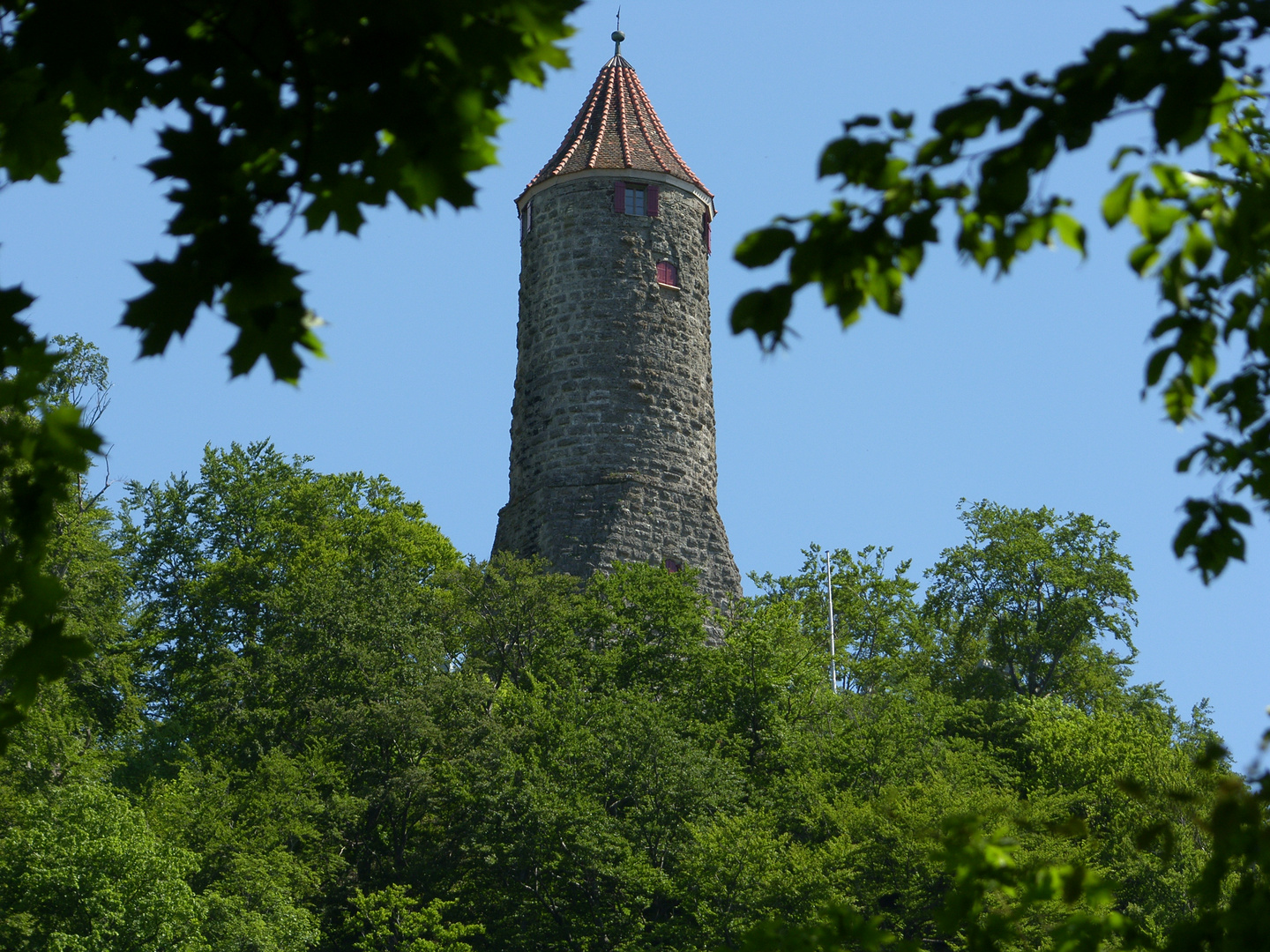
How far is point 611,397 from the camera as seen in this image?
34.3 m

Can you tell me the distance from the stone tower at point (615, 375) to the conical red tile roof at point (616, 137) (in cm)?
7

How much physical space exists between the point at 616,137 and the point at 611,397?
624cm

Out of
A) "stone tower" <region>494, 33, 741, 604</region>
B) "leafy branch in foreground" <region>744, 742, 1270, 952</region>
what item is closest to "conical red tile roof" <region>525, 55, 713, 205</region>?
"stone tower" <region>494, 33, 741, 604</region>

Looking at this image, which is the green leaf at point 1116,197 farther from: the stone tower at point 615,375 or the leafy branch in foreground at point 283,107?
the stone tower at point 615,375

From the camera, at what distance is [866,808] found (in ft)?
85.0

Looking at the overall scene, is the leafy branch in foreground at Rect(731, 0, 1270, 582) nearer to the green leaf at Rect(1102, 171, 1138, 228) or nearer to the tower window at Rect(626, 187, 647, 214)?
the green leaf at Rect(1102, 171, 1138, 228)

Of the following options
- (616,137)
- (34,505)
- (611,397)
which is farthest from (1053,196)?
(616,137)

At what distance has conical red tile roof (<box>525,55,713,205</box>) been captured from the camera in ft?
119

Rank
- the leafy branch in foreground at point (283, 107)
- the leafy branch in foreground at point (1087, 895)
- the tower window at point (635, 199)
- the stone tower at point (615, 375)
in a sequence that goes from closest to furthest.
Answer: the leafy branch in foreground at point (283, 107) → the leafy branch in foreground at point (1087, 895) → the stone tower at point (615, 375) → the tower window at point (635, 199)

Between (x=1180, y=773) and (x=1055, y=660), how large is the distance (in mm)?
9332

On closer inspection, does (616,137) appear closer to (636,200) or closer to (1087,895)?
(636,200)

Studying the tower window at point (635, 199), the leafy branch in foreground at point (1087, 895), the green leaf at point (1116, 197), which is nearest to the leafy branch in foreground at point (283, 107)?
the green leaf at point (1116, 197)

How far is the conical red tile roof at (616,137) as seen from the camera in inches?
1431

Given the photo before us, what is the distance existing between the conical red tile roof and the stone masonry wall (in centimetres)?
44
